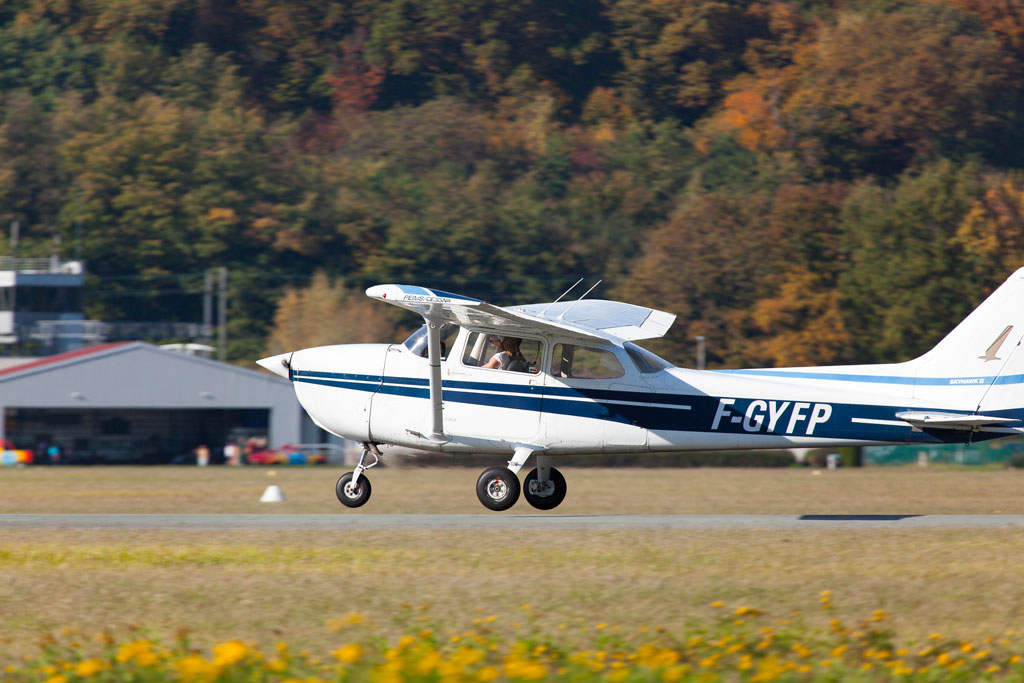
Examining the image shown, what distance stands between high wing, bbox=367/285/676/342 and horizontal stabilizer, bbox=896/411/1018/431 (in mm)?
3502

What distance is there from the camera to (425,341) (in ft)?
58.0

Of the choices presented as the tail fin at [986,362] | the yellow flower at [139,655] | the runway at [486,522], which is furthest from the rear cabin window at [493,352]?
the yellow flower at [139,655]

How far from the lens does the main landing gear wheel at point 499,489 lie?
57.8 ft

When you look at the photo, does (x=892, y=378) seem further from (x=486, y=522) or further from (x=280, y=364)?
(x=280, y=364)

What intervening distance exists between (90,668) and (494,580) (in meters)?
4.11

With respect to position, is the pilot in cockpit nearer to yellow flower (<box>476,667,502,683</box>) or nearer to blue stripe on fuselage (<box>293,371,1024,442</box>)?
blue stripe on fuselage (<box>293,371,1024,442</box>)

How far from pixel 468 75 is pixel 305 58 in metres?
13.3

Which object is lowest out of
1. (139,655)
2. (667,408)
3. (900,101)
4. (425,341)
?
(139,655)

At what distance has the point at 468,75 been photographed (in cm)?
10925

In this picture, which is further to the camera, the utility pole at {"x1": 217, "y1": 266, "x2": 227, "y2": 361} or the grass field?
the utility pole at {"x1": 217, "y1": 266, "x2": 227, "y2": 361}

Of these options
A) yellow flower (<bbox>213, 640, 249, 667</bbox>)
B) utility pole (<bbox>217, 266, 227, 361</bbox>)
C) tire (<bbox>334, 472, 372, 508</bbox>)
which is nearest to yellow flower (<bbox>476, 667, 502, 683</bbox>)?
yellow flower (<bbox>213, 640, 249, 667</bbox>)

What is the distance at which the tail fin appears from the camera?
16.0 meters

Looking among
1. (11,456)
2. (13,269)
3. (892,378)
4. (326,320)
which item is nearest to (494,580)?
(892,378)

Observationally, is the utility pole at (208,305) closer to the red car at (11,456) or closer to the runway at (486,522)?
the red car at (11,456)
